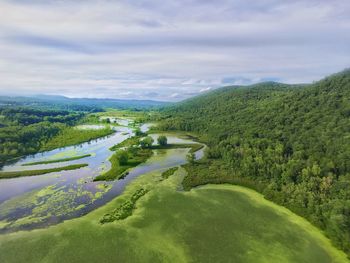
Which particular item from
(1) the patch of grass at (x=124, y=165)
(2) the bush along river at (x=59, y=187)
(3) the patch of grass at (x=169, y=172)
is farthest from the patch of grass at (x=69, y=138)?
(3) the patch of grass at (x=169, y=172)

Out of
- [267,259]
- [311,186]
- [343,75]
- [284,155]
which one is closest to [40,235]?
[267,259]

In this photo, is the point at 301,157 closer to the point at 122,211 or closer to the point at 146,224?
the point at 146,224

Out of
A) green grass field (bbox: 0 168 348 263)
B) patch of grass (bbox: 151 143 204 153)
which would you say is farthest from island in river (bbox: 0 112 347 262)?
patch of grass (bbox: 151 143 204 153)

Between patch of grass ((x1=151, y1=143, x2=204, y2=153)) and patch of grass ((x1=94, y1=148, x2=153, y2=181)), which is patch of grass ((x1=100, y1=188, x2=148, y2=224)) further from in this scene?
patch of grass ((x1=151, y1=143, x2=204, y2=153))

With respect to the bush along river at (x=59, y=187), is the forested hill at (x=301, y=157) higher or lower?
higher

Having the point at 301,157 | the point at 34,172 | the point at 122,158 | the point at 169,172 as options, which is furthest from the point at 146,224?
the point at 34,172

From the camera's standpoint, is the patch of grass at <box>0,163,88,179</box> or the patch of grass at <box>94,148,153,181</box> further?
the patch of grass at <box>0,163,88,179</box>

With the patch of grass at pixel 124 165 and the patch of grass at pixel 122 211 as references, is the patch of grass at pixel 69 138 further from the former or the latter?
the patch of grass at pixel 122 211
